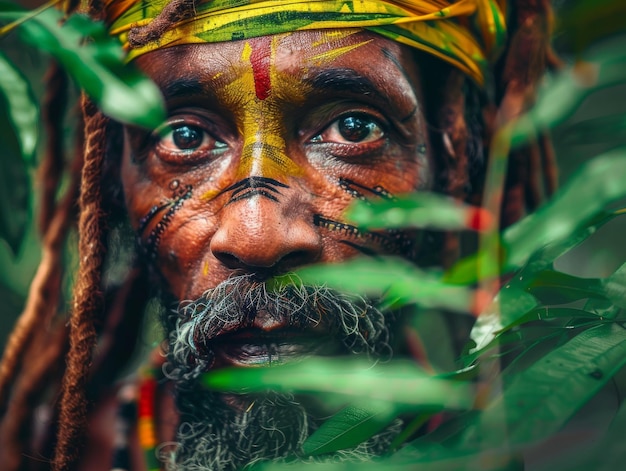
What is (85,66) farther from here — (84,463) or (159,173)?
(84,463)

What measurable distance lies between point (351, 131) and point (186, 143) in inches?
14.1

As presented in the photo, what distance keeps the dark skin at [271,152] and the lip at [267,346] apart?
0.03 m

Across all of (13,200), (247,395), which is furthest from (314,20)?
(13,200)

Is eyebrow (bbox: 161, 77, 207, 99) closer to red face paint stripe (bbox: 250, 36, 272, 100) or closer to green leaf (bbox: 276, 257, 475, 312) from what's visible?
red face paint stripe (bbox: 250, 36, 272, 100)

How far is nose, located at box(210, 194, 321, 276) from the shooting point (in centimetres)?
136

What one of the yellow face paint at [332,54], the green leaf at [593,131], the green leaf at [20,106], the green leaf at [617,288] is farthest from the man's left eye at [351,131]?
the green leaf at [617,288]

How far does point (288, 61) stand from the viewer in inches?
55.9

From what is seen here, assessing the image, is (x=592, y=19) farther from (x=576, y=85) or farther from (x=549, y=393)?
(x=549, y=393)

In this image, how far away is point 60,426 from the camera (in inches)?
66.9

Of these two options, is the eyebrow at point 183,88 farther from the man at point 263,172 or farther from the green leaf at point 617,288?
the green leaf at point 617,288

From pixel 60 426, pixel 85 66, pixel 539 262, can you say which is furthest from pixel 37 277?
pixel 539 262

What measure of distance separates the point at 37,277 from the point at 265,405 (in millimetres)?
735

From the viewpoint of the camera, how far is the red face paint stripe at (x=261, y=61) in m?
1.42

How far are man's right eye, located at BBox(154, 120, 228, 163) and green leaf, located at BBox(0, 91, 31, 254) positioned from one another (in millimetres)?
A: 294
